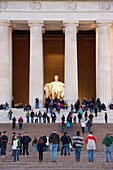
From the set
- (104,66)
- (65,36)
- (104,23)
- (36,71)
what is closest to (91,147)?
(36,71)

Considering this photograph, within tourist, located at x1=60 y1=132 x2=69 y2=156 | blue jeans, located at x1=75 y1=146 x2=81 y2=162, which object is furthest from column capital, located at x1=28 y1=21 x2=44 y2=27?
blue jeans, located at x1=75 y1=146 x2=81 y2=162

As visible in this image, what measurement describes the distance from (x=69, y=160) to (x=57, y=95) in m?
33.1

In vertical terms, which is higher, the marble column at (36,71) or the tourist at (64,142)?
the marble column at (36,71)

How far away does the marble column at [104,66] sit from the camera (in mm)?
56188

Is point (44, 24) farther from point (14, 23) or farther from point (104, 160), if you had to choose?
point (104, 160)

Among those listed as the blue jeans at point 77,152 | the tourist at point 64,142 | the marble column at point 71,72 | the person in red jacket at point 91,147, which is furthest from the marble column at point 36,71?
the person in red jacket at point 91,147

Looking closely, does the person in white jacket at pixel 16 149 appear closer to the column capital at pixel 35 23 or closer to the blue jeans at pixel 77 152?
the blue jeans at pixel 77 152

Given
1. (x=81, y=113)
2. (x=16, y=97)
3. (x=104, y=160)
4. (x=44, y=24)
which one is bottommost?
(x=104, y=160)

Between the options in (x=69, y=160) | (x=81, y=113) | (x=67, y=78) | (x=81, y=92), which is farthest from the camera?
(x=81, y=92)

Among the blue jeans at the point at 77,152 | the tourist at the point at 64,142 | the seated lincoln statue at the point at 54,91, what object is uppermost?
the seated lincoln statue at the point at 54,91

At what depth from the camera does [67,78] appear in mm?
56188

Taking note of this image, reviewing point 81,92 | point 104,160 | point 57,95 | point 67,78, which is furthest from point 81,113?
point 81,92

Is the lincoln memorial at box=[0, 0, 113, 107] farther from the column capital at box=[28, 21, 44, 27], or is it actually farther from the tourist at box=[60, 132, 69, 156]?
the tourist at box=[60, 132, 69, 156]

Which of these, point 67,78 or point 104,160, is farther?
point 67,78
